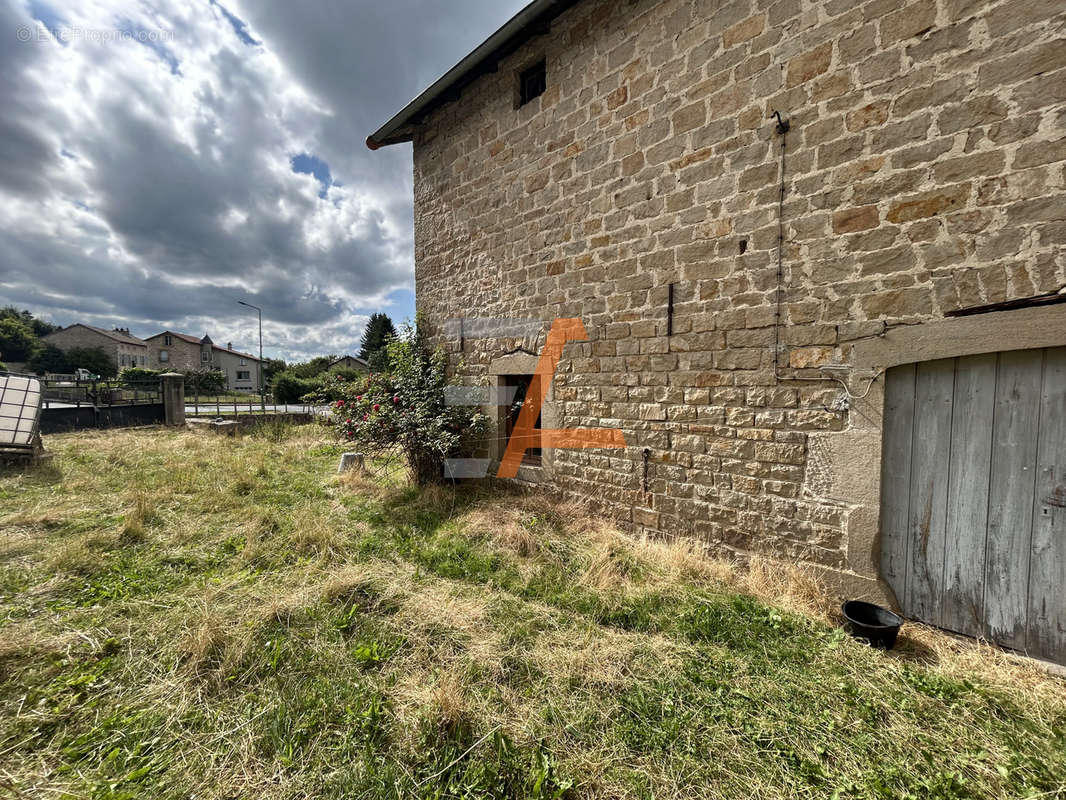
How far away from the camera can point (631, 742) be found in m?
1.98

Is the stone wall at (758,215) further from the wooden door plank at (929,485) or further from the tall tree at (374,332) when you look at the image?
the tall tree at (374,332)

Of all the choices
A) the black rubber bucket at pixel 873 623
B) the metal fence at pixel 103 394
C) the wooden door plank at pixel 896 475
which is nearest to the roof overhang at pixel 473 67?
the wooden door plank at pixel 896 475

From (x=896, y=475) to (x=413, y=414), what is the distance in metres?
5.35

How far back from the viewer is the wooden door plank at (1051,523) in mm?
2516

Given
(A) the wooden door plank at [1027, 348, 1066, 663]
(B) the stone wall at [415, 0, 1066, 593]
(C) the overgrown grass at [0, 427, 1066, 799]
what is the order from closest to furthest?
(C) the overgrown grass at [0, 427, 1066, 799] → (A) the wooden door plank at [1027, 348, 1066, 663] → (B) the stone wall at [415, 0, 1066, 593]

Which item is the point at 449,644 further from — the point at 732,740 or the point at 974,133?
the point at 974,133

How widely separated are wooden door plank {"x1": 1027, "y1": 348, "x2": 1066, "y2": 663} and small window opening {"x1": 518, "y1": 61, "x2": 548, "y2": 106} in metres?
5.78

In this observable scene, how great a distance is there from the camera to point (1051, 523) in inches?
100

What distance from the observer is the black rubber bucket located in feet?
8.80

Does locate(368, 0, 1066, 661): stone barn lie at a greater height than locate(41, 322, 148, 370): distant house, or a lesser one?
lesser

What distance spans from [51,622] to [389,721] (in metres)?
2.72

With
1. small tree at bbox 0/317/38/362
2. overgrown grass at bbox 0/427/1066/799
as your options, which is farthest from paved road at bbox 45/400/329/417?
small tree at bbox 0/317/38/362

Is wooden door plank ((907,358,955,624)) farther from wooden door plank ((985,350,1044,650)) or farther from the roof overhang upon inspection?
the roof overhang

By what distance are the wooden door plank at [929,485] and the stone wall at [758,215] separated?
297 millimetres
